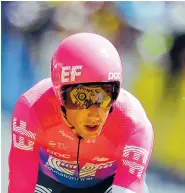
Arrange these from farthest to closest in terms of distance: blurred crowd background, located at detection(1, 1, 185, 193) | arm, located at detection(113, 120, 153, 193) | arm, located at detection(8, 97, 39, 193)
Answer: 1. blurred crowd background, located at detection(1, 1, 185, 193)
2. arm, located at detection(8, 97, 39, 193)
3. arm, located at detection(113, 120, 153, 193)

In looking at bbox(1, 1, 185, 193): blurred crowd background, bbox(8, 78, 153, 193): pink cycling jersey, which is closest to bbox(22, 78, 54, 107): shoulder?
bbox(8, 78, 153, 193): pink cycling jersey

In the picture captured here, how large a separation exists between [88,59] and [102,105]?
5.1 inches

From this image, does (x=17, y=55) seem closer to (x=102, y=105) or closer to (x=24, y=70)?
(x=24, y=70)

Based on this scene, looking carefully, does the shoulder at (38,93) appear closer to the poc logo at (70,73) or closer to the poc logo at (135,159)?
the poc logo at (70,73)

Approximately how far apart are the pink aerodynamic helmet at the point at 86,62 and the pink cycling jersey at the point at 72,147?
0.55 feet

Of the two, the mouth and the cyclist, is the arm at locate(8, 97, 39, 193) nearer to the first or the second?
the cyclist

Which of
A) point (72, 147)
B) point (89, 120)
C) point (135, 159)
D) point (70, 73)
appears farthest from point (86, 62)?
point (72, 147)

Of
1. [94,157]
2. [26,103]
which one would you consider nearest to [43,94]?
[26,103]

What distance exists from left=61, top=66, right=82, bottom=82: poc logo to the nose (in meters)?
0.09

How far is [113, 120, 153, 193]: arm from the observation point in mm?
1854

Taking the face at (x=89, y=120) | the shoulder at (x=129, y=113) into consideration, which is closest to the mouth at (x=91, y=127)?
the face at (x=89, y=120)

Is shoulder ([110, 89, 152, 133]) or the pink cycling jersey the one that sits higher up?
shoulder ([110, 89, 152, 133])

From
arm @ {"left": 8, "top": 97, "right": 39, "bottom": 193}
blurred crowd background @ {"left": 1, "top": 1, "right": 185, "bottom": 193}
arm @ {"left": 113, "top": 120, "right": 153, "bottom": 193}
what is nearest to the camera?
arm @ {"left": 113, "top": 120, "right": 153, "bottom": 193}

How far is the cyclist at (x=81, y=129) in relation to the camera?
1.88m
